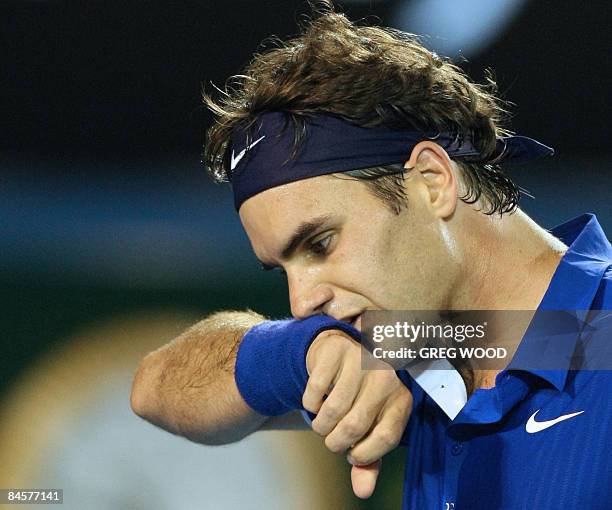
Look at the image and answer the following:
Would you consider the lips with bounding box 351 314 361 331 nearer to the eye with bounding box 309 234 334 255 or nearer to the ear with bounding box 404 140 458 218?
the eye with bounding box 309 234 334 255

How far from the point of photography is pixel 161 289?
8.91ft

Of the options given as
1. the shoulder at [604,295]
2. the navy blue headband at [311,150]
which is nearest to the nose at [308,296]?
the navy blue headband at [311,150]

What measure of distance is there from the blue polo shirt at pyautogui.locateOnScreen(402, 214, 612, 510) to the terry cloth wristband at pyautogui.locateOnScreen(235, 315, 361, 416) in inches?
5.9

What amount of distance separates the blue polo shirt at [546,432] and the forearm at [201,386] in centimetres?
41

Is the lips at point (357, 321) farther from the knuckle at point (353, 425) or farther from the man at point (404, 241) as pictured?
the knuckle at point (353, 425)

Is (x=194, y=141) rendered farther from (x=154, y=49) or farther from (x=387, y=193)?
(x=387, y=193)

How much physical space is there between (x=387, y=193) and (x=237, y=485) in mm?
1298

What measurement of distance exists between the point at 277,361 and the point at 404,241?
0.27 meters

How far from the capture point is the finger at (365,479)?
1.07 m

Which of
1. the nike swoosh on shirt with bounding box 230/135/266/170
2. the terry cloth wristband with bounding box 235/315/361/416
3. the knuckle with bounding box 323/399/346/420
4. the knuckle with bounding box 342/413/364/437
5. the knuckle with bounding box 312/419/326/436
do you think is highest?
the nike swoosh on shirt with bounding box 230/135/266/170

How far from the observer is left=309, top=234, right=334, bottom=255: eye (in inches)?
54.8

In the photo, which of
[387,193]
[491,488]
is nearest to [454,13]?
[387,193]

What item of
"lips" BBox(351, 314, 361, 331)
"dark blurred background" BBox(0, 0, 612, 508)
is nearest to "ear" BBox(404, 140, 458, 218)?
"lips" BBox(351, 314, 361, 331)

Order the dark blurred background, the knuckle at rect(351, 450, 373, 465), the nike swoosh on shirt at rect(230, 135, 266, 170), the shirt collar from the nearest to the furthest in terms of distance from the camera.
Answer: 1. the knuckle at rect(351, 450, 373, 465)
2. the shirt collar
3. the nike swoosh on shirt at rect(230, 135, 266, 170)
4. the dark blurred background
